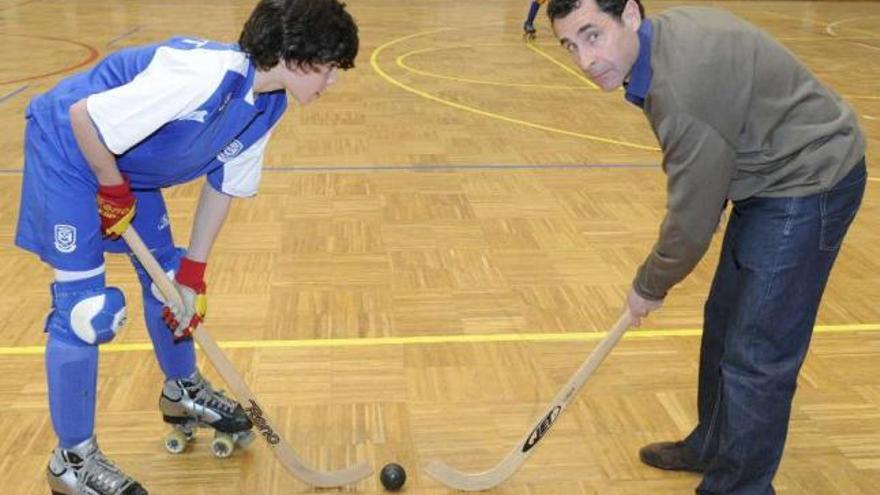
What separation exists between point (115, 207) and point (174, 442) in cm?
88

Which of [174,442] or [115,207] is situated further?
[174,442]

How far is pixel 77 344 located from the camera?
2.24 m

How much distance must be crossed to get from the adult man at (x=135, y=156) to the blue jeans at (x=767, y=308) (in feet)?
3.54

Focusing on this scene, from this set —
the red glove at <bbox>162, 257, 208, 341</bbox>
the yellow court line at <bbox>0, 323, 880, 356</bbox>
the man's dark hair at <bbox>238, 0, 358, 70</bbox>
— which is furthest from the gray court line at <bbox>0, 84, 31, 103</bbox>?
the man's dark hair at <bbox>238, 0, 358, 70</bbox>

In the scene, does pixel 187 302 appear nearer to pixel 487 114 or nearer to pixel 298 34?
pixel 298 34

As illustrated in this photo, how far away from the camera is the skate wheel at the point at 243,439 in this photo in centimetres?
269

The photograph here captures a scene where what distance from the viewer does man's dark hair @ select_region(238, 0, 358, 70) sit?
200cm

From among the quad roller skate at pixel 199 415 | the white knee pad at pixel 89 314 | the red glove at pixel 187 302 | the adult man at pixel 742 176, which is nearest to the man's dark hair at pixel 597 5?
the adult man at pixel 742 176

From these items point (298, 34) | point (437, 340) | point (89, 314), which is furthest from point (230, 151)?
point (437, 340)

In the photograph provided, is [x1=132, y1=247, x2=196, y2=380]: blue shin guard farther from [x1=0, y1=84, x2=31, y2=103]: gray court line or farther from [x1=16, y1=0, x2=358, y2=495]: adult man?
[x1=0, y1=84, x2=31, y2=103]: gray court line

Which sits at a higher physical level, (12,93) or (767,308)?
(767,308)

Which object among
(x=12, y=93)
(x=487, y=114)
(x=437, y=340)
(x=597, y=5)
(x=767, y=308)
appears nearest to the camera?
(x=597, y=5)

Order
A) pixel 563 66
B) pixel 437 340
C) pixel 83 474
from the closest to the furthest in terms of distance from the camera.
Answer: pixel 83 474 → pixel 437 340 → pixel 563 66

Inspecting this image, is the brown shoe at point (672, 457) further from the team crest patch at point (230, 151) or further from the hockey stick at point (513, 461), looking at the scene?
the team crest patch at point (230, 151)
